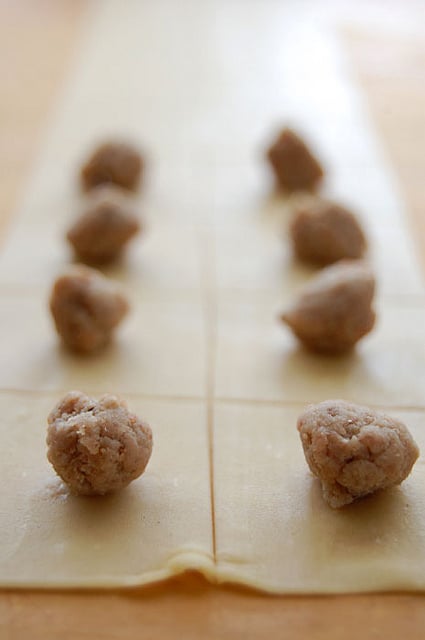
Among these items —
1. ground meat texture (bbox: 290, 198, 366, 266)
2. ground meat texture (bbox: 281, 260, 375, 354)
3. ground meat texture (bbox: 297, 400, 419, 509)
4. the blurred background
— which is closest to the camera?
ground meat texture (bbox: 297, 400, 419, 509)

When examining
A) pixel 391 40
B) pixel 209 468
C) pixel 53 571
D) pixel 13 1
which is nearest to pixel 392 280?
pixel 209 468

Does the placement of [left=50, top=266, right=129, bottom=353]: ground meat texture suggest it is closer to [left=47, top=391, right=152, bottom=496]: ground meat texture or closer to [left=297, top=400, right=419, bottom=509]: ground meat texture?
[left=47, top=391, right=152, bottom=496]: ground meat texture

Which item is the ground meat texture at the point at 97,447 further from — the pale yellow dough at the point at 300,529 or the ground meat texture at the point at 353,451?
the ground meat texture at the point at 353,451

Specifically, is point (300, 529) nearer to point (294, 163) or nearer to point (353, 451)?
point (353, 451)

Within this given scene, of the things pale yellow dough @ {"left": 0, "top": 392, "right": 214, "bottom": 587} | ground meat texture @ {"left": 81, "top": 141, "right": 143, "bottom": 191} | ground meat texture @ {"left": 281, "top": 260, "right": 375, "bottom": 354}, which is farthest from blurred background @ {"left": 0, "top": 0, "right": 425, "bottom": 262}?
pale yellow dough @ {"left": 0, "top": 392, "right": 214, "bottom": 587}

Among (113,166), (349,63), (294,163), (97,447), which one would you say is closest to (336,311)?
(97,447)

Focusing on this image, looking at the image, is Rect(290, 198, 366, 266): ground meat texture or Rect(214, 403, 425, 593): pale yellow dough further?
Rect(290, 198, 366, 266): ground meat texture
